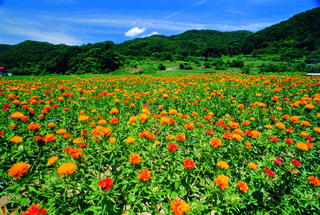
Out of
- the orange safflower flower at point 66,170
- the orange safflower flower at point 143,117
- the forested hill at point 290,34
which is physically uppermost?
the forested hill at point 290,34

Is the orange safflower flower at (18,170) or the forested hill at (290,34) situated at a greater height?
the forested hill at (290,34)

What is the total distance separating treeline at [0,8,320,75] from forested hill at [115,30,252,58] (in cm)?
77

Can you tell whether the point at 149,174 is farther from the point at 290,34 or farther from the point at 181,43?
the point at 181,43

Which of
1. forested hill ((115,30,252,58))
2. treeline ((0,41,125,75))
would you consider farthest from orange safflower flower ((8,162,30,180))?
forested hill ((115,30,252,58))

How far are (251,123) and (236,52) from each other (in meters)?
86.9

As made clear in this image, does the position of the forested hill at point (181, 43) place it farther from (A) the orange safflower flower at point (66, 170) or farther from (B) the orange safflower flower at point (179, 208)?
(A) the orange safflower flower at point (66, 170)

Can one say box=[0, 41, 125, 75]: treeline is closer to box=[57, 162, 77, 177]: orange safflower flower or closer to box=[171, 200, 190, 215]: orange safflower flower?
box=[57, 162, 77, 177]: orange safflower flower

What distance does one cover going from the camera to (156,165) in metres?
2.39

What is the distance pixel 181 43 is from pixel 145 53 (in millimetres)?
40879

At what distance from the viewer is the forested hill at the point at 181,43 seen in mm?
83688

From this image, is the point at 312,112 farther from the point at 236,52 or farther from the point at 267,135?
the point at 236,52

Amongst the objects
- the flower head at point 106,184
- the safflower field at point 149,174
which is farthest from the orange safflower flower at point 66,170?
Answer: the flower head at point 106,184

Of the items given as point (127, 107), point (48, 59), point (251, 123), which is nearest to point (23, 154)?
point (127, 107)

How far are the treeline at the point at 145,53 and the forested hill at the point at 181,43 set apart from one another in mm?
775
